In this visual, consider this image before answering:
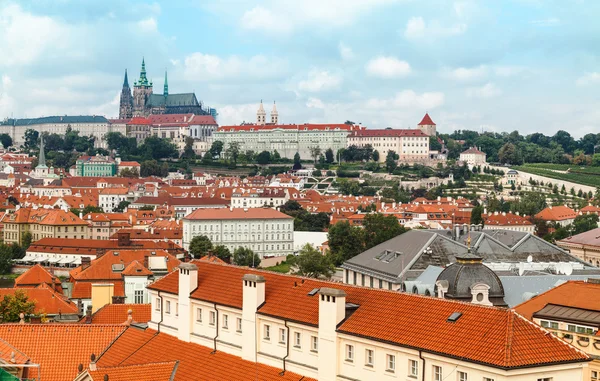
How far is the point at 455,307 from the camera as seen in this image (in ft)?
65.1

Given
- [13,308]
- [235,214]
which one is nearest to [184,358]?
[13,308]

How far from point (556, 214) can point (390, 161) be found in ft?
217

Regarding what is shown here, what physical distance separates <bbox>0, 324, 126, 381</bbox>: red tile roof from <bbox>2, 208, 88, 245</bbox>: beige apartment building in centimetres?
8478

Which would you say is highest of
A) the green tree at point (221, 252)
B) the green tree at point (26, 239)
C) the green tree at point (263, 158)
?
the green tree at point (263, 158)

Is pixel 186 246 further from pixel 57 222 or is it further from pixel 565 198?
pixel 565 198

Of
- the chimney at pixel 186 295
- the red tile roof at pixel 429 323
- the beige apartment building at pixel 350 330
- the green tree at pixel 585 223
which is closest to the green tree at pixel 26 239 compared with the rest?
the green tree at pixel 585 223

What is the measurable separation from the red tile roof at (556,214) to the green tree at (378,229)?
3321cm

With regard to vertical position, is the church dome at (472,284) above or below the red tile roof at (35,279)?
above

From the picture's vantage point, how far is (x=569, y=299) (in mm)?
27641

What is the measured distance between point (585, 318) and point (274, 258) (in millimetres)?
72097

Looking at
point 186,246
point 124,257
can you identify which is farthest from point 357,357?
point 186,246

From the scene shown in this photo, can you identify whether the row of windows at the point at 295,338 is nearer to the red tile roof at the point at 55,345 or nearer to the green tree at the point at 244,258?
the red tile roof at the point at 55,345

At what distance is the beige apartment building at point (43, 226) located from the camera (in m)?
109

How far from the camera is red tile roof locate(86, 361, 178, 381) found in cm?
2205
